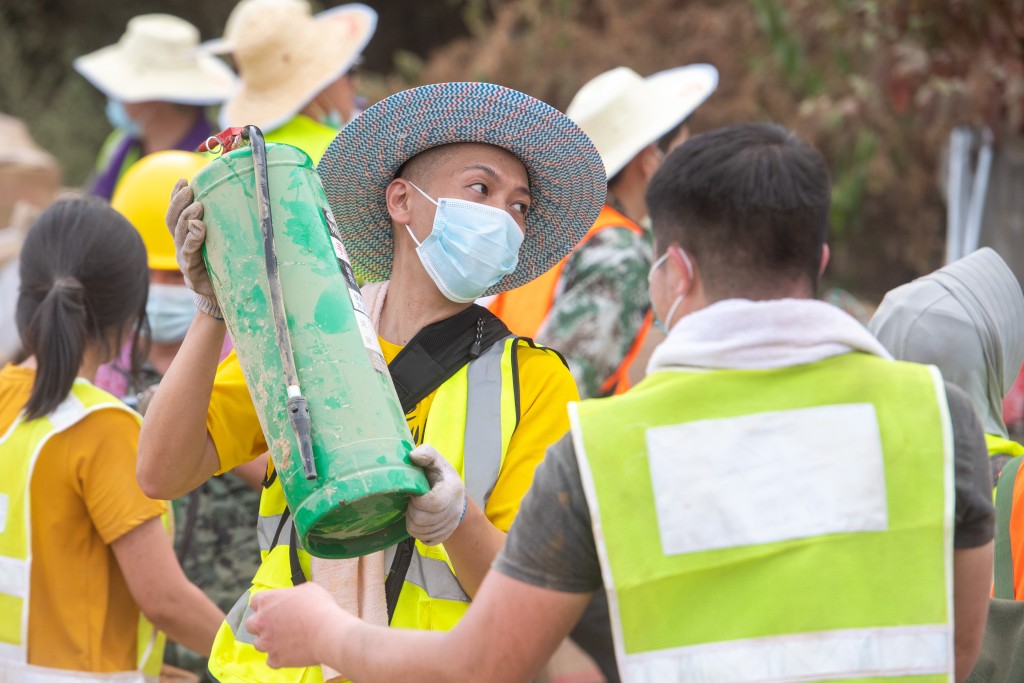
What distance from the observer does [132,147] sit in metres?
6.82

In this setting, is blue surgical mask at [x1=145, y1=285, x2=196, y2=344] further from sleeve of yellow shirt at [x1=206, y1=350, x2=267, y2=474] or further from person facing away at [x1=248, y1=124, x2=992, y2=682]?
person facing away at [x1=248, y1=124, x2=992, y2=682]

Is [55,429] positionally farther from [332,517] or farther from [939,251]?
[939,251]

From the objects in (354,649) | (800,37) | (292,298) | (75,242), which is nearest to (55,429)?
(75,242)

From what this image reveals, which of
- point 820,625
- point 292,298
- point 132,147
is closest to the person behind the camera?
point 820,625

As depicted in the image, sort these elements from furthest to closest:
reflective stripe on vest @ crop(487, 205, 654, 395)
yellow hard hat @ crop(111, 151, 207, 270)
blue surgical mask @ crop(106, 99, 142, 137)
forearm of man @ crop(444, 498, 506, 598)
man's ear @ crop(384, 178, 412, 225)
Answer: blue surgical mask @ crop(106, 99, 142, 137)
reflective stripe on vest @ crop(487, 205, 654, 395)
yellow hard hat @ crop(111, 151, 207, 270)
man's ear @ crop(384, 178, 412, 225)
forearm of man @ crop(444, 498, 506, 598)

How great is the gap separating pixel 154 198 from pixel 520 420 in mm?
2312

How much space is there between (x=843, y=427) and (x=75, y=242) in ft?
7.01

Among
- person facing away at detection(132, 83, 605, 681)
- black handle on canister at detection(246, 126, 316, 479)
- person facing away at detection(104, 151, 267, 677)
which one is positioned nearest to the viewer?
black handle on canister at detection(246, 126, 316, 479)

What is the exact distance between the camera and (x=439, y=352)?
272cm

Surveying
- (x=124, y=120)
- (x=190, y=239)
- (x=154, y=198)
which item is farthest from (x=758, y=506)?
(x=124, y=120)

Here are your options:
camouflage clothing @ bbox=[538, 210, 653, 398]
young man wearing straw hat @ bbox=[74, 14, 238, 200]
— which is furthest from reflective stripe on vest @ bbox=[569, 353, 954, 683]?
young man wearing straw hat @ bbox=[74, 14, 238, 200]

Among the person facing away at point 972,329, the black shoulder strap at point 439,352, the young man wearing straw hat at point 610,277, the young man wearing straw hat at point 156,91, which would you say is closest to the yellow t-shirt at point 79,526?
the black shoulder strap at point 439,352

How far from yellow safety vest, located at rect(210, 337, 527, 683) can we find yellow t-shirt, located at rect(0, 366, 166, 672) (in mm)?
610

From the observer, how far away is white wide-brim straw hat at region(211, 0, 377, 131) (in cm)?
543
